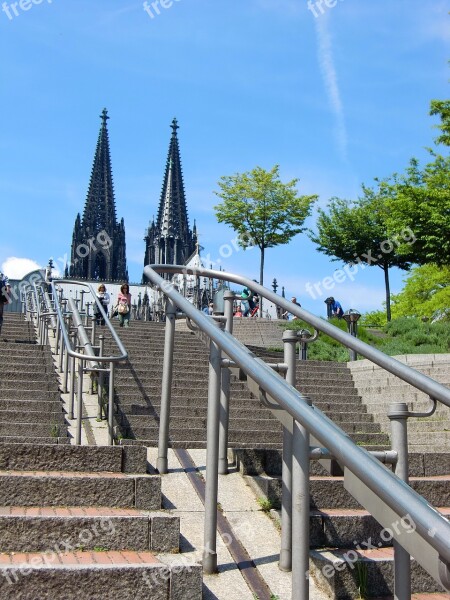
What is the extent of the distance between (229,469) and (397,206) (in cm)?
2118

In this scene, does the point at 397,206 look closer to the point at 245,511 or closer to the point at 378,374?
the point at 378,374

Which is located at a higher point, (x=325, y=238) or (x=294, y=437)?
(x=325, y=238)

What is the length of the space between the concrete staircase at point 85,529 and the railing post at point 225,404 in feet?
2.10

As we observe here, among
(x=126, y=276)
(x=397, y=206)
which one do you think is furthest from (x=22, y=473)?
(x=126, y=276)

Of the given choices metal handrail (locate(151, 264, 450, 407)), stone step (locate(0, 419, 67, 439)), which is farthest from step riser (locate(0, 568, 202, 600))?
stone step (locate(0, 419, 67, 439))

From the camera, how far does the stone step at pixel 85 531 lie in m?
3.64

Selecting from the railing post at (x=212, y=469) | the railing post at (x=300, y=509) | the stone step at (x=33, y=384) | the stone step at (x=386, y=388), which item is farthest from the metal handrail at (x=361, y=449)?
the stone step at (x=386, y=388)

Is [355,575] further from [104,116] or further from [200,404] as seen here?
[104,116]

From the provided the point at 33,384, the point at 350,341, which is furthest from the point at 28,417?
the point at 350,341

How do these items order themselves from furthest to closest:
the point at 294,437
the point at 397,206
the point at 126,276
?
1. the point at 126,276
2. the point at 397,206
3. the point at 294,437

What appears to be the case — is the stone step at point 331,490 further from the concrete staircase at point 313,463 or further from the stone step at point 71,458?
the stone step at point 71,458

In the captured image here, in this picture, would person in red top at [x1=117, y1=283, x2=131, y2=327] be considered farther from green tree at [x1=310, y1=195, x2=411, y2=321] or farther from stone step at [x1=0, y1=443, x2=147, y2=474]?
green tree at [x1=310, y1=195, x2=411, y2=321]

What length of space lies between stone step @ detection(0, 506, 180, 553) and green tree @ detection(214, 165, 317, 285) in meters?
34.5

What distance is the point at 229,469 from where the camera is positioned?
5270mm
